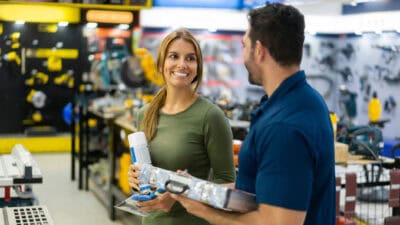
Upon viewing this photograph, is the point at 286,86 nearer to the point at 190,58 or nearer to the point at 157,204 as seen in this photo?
the point at 157,204

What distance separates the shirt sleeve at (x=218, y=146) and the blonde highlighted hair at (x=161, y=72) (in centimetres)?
21

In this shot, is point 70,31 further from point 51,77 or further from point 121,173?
point 121,173

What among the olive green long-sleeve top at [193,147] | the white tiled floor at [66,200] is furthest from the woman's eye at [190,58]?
the white tiled floor at [66,200]

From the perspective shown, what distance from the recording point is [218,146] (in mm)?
2566

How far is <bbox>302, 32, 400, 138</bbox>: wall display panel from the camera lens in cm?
1077

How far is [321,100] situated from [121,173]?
5215 millimetres

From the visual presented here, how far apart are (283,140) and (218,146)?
38.4 inches

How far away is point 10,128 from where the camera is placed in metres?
11.0

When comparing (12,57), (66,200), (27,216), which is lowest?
(66,200)

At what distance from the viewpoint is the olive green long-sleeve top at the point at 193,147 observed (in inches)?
101

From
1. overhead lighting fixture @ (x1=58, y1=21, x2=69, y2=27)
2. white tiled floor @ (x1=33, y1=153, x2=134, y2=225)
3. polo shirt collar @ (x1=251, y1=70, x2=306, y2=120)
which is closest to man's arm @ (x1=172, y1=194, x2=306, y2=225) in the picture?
polo shirt collar @ (x1=251, y1=70, x2=306, y2=120)

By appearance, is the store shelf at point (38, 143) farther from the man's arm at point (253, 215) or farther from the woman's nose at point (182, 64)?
the man's arm at point (253, 215)

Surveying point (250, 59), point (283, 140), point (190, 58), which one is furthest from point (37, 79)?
point (283, 140)

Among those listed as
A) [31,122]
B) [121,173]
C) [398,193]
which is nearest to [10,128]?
[31,122]
